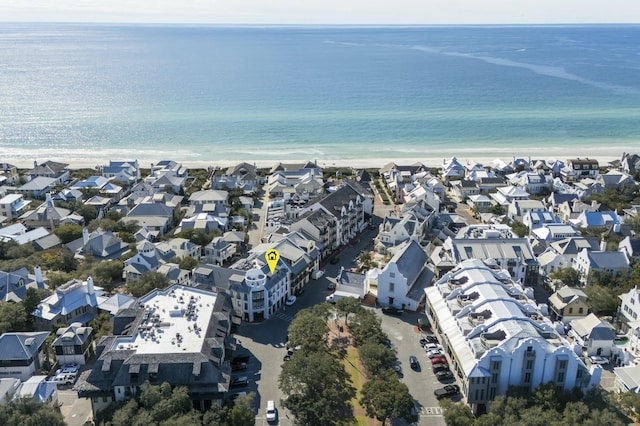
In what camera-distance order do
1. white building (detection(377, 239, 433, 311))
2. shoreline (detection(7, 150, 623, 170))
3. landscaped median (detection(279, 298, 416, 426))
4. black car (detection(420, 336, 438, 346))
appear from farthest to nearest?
shoreline (detection(7, 150, 623, 170)) < white building (detection(377, 239, 433, 311)) < black car (detection(420, 336, 438, 346)) < landscaped median (detection(279, 298, 416, 426))

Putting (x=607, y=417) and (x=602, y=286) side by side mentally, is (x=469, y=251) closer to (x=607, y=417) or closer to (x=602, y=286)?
(x=602, y=286)

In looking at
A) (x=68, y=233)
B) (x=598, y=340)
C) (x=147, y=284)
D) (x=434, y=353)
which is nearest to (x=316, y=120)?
(x=68, y=233)

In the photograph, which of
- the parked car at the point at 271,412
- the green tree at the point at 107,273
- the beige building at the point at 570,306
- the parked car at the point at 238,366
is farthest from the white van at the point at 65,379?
the beige building at the point at 570,306

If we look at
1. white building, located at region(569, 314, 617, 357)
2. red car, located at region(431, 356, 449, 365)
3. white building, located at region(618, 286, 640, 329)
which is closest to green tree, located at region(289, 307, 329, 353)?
red car, located at region(431, 356, 449, 365)

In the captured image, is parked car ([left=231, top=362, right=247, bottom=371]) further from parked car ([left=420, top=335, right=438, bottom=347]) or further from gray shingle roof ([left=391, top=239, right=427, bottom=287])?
gray shingle roof ([left=391, top=239, right=427, bottom=287])

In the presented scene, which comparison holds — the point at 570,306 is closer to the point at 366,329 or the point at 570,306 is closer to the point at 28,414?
the point at 366,329

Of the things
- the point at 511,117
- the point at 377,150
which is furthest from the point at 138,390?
the point at 511,117
